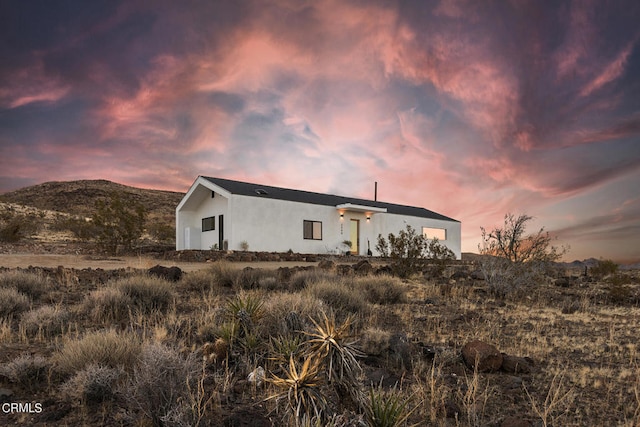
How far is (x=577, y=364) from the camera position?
16.5ft

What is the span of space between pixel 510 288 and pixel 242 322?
8346 millimetres

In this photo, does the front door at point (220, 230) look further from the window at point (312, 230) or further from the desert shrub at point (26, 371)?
the desert shrub at point (26, 371)

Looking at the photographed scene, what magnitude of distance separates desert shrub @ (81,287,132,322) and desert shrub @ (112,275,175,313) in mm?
192

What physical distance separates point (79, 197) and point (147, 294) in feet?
222

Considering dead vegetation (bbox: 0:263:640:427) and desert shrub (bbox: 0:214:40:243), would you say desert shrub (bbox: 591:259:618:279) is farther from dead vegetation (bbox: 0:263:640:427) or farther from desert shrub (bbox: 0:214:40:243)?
desert shrub (bbox: 0:214:40:243)

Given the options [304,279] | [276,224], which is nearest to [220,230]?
[276,224]

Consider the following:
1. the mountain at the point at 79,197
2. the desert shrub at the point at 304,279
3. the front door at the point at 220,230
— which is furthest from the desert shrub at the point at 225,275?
the mountain at the point at 79,197

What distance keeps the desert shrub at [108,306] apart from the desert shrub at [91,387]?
3026mm

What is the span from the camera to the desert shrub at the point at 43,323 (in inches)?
213

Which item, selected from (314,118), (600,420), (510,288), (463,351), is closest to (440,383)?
(463,351)

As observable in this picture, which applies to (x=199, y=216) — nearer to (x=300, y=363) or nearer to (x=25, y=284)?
(x=25, y=284)

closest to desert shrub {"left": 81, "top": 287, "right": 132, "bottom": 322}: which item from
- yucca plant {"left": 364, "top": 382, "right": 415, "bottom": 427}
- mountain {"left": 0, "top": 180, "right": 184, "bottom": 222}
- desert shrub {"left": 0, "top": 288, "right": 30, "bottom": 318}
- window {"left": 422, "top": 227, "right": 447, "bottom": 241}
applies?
desert shrub {"left": 0, "top": 288, "right": 30, "bottom": 318}

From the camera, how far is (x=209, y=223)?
84.4 feet

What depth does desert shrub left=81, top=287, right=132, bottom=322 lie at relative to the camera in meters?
6.39
